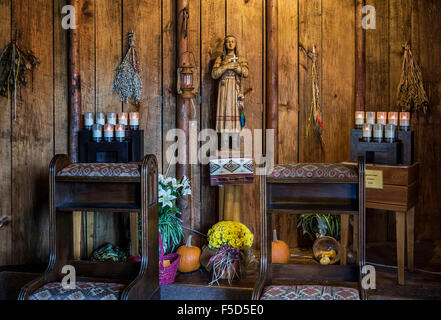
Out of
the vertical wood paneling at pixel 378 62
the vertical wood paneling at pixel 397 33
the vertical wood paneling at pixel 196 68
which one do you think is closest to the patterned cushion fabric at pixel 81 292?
the vertical wood paneling at pixel 196 68

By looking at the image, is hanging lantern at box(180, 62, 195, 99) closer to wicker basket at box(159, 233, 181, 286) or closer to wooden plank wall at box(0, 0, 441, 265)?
wooden plank wall at box(0, 0, 441, 265)

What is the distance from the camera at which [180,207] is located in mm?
3729

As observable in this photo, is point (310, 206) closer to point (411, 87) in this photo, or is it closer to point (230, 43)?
point (230, 43)

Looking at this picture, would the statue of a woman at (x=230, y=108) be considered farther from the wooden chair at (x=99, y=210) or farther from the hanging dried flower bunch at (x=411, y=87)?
the hanging dried flower bunch at (x=411, y=87)

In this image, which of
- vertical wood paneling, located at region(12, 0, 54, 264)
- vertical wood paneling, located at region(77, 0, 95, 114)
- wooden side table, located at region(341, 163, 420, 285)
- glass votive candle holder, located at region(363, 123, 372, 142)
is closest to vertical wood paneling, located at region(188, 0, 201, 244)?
vertical wood paneling, located at region(77, 0, 95, 114)

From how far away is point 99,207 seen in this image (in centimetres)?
250

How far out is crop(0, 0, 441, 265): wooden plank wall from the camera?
3.64 meters

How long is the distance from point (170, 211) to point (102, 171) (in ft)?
3.69

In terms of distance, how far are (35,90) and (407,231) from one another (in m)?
2.99

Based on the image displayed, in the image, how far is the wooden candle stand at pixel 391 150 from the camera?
3152 mm

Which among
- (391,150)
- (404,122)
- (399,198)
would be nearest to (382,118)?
(404,122)

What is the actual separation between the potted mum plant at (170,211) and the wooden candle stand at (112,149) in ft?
0.97
